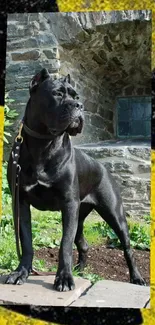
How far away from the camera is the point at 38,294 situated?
1405mm

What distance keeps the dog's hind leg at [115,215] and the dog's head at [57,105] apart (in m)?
0.48

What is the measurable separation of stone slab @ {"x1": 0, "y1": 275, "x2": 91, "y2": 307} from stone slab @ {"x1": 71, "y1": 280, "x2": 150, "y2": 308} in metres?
0.03

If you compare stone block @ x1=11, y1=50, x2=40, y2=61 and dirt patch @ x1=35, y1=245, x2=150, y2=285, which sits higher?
stone block @ x1=11, y1=50, x2=40, y2=61

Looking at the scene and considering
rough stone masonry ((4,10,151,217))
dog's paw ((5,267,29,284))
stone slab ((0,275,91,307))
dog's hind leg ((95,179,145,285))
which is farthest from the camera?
rough stone masonry ((4,10,151,217))

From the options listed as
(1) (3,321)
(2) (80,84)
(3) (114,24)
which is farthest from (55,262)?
(3) (114,24)

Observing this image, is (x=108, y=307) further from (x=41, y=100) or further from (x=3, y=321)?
(x=41, y=100)

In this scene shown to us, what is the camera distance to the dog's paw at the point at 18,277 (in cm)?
151

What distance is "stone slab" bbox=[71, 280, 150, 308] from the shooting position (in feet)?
4.63

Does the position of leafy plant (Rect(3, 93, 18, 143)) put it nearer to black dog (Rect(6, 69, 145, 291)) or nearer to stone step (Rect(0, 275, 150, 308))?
black dog (Rect(6, 69, 145, 291))

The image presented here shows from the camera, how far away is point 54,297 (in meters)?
1.38

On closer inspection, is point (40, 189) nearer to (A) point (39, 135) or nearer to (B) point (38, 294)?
(A) point (39, 135)

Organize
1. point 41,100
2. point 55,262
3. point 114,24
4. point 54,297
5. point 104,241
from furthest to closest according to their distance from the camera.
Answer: point 104,241
point 114,24
point 55,262
point 41,100
point 54,297

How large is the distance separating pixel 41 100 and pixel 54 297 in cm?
64

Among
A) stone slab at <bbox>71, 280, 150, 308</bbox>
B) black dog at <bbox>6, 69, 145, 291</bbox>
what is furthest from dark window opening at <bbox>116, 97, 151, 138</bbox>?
stone slab at <bbox>71, 280, 150, 308</bbox>
